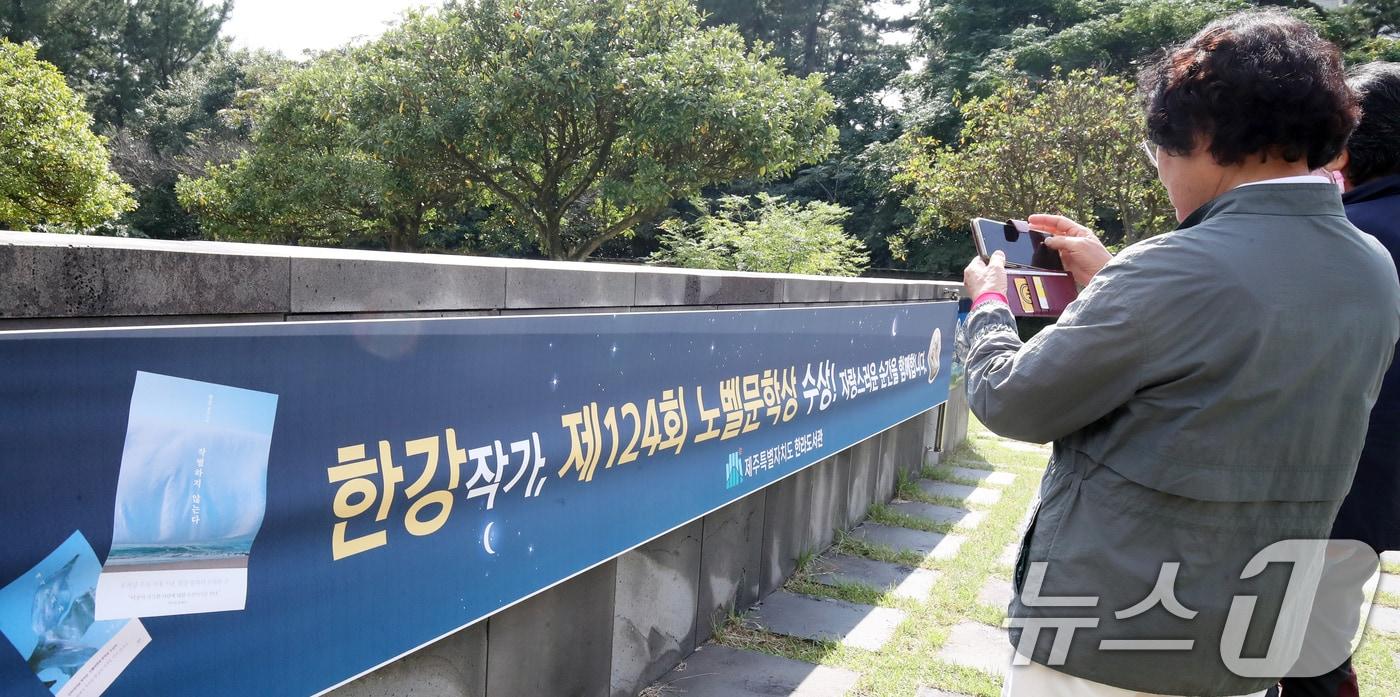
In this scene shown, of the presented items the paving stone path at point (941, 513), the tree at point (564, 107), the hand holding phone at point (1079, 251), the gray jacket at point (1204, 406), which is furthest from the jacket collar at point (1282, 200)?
the tree at point (564, 107)

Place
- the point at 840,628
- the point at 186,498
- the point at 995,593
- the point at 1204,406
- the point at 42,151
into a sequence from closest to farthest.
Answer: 1. the point at 1204,406
2. the point at 186,498
3. the point at 840,628
4. the point at 995,593
5. the point at 42,151

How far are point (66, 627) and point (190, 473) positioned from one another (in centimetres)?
28

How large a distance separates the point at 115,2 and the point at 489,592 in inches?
1656

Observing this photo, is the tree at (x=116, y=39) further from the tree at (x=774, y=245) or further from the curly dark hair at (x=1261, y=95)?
the curly dark hair at (x=1261, y=95)

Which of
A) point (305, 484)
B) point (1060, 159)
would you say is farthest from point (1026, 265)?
point (1060, 159)

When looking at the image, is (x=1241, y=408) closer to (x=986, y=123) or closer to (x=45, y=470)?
(x=45, y=470)

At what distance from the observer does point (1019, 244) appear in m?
1.92

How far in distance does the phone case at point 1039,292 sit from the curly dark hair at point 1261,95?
45 cm

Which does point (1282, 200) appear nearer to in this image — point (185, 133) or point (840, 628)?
point (840, 628)

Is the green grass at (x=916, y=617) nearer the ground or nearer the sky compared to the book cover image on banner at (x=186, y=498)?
nearer the ground

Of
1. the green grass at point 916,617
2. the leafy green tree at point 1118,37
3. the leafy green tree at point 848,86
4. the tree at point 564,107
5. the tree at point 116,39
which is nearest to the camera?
the green grass at point 916,617

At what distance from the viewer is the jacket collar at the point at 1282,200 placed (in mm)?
1348

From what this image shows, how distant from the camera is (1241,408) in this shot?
4.27 ft

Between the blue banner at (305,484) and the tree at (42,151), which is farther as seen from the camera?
the tree at (42,151)
